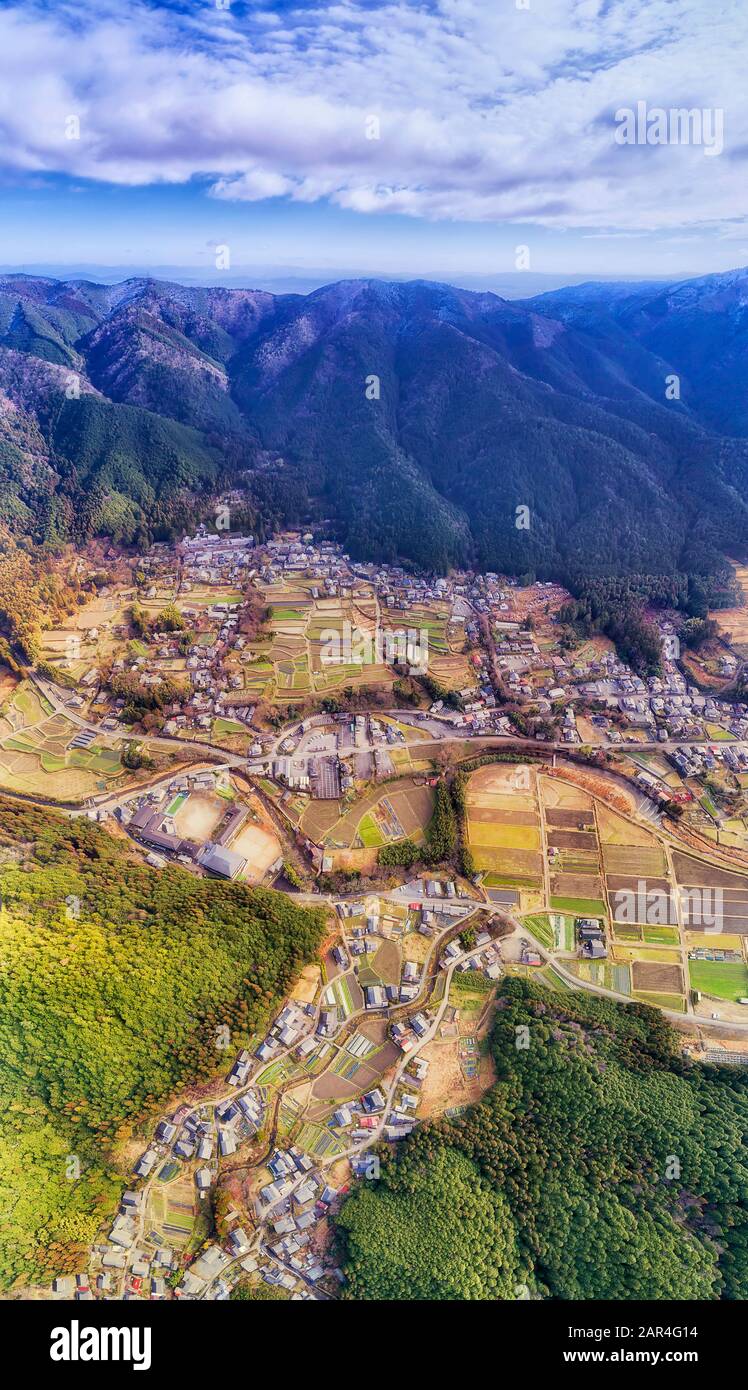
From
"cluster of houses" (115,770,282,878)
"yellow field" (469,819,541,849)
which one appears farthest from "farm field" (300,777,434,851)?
"cluster of houses" (115,770,282,878)

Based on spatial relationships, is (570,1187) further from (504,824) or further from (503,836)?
(504,824)

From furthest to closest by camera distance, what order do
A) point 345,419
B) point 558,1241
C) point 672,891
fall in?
point 345,419 < point 672,891 < point 558,1241

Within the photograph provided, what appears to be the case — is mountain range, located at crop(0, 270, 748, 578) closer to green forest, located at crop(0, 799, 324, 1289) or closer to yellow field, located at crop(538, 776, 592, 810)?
yellow field, located at crop(538, 776, 592, 810)

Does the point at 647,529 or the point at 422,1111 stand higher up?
the point at 647,529

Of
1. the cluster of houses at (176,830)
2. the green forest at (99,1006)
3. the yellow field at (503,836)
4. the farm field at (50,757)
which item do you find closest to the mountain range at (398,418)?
the farm field at (50,757)

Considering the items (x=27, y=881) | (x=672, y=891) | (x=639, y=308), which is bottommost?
(x=672, y=891)

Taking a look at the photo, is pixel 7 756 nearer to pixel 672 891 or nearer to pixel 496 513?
pixel 672 891

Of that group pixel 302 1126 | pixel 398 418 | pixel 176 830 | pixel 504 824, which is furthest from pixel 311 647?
pixel 398 418

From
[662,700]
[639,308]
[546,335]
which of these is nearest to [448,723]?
[662,700]
